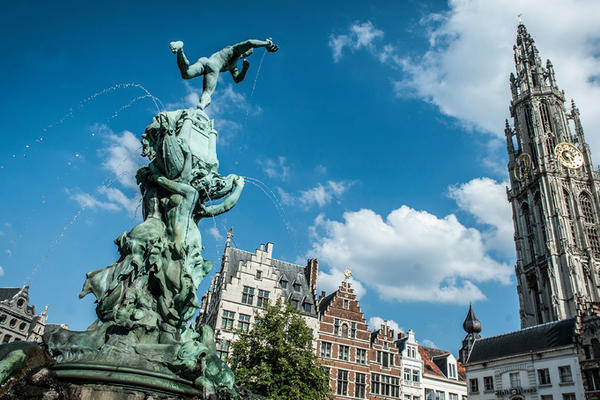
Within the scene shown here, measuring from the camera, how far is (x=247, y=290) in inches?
1270

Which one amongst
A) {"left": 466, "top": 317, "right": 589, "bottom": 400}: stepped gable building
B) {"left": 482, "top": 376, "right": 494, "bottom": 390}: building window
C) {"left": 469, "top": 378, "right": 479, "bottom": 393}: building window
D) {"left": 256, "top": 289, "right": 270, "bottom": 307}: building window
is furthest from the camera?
{"left": 469, "top": 378, "right": 479, "bottom": 393}: building window

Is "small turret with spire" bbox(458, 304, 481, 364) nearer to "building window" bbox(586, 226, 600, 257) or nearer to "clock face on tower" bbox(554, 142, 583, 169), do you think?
"building window" bbox(586, 226, 600, 257)

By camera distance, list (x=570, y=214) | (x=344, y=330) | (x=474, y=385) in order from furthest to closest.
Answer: (x=570, y=214) → (x=474, y=385) → (x=344, y=330)

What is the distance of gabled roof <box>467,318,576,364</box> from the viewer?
115 feet

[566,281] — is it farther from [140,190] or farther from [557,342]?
[140,190]

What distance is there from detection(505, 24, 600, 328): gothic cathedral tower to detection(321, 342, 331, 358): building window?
40356 millimetres

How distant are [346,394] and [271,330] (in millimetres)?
10705

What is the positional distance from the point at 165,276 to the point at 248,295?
24555 millimetres

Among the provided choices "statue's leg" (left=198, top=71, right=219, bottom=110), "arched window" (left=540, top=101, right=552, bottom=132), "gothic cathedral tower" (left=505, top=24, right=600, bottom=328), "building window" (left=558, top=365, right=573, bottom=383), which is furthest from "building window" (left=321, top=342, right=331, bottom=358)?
"arched window" (left=540, top=101, right=552, bottom=132)

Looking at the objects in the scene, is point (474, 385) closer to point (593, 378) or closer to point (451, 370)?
point (451, 370)

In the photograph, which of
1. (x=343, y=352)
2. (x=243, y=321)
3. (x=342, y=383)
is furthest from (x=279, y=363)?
(x=343, y=352)

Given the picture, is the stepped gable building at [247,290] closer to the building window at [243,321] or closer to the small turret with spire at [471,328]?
→ the building window at [243,321]

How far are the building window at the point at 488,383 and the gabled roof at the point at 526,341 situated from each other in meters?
1.59

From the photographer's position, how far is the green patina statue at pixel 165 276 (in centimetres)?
679
